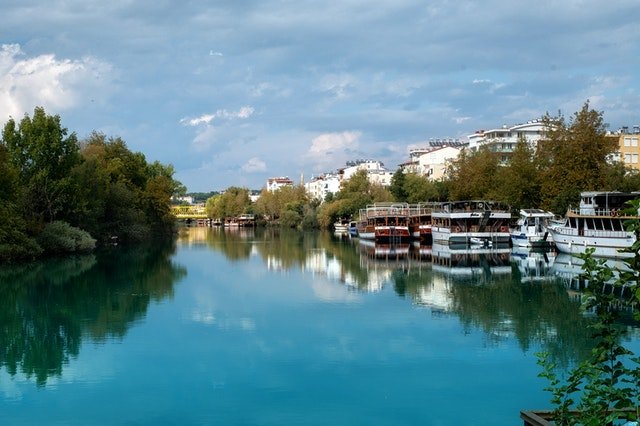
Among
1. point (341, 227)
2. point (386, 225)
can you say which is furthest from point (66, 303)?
point (341, 227)

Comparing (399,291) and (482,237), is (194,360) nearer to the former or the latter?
(399,291)

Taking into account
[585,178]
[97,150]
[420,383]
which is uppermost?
[97,150]

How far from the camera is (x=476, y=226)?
199 feet

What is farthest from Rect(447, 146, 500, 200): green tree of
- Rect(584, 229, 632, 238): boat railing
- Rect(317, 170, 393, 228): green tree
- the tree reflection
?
the tree reflection

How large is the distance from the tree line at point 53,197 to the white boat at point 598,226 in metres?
34.2

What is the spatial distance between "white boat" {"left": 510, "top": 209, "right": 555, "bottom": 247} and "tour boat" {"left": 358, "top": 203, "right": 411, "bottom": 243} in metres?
15.3

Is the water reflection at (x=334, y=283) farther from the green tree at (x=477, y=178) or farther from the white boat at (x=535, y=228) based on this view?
the green tree at (x=477, y=178)

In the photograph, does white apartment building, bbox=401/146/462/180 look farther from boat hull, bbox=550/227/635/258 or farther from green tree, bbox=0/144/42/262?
green tree, bbox=0/144/42/262

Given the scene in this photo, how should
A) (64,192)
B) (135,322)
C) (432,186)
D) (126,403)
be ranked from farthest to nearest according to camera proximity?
(432,186) < (64,192) < (135,322) < (126,403)

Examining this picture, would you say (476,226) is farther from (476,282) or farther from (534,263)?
(476,282)

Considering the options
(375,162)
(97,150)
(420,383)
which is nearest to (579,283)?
(420,383)

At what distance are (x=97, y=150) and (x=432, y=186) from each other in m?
38.9

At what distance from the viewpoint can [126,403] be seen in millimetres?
15312

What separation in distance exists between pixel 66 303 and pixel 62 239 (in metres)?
23.0
